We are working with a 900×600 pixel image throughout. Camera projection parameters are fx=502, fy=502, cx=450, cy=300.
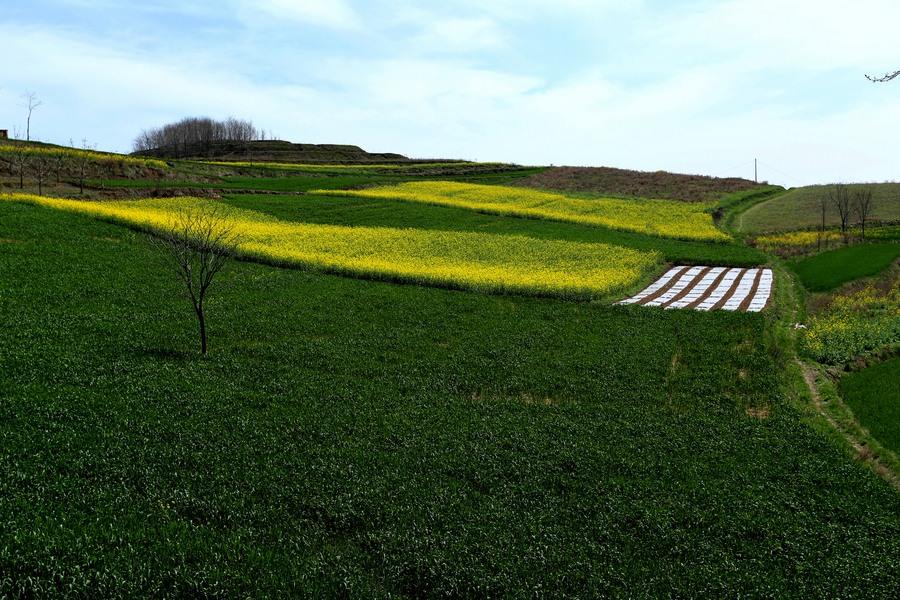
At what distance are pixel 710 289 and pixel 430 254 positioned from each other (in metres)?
19.2

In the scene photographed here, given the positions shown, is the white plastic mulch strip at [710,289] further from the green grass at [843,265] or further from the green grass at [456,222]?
the green grass at [456,222]

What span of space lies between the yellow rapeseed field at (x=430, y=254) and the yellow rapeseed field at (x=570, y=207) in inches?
559

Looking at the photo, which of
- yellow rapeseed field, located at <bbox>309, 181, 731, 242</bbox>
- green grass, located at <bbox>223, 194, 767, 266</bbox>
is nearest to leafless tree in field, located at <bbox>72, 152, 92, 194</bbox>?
green grass, located at <bbox>223, 194, 767, 266</bbox>

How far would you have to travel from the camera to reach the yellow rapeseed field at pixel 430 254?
98.8 feet

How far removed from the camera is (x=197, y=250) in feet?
79.8

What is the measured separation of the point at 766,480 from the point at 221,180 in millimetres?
74511

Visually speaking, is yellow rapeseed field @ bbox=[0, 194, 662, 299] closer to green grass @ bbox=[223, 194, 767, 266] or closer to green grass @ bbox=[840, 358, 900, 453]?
green grass @ bbox=[223, 194, 767, 266]

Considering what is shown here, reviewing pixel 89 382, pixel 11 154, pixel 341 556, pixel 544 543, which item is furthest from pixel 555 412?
pixel 11 154

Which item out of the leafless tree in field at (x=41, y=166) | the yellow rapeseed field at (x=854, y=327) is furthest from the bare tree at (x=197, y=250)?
the yellow rapeseed field at (x=854, y=327)

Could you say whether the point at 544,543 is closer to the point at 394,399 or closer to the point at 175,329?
the point at 394,399

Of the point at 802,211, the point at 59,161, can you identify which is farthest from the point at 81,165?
the point at 802,211

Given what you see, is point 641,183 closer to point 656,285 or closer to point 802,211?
point 802,211

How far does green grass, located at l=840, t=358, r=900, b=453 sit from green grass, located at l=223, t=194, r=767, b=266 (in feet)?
73.8

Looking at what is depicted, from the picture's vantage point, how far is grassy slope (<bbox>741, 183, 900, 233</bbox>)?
59.2 metres
